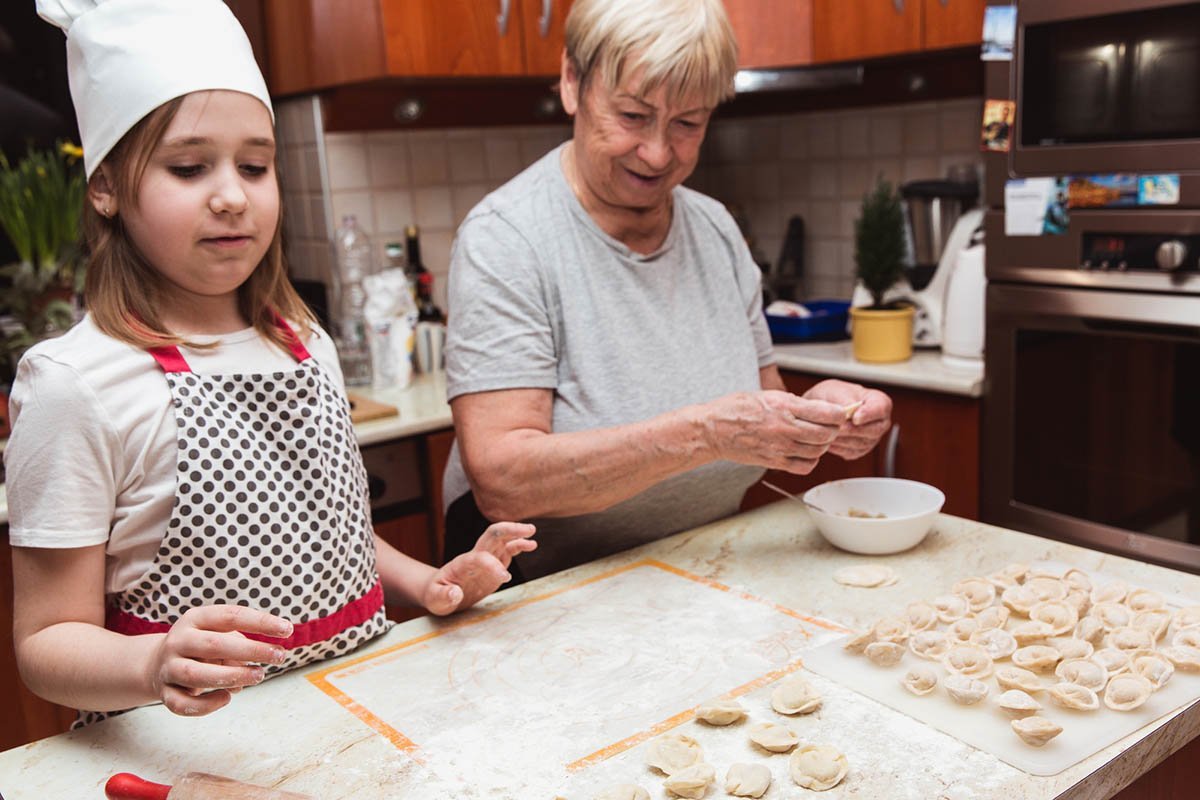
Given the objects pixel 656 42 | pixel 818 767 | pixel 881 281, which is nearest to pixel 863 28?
pixel 881 281

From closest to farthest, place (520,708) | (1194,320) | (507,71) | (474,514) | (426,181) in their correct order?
(520,708) < (474,514) < (1194,320) < (507,71) < (426,181)

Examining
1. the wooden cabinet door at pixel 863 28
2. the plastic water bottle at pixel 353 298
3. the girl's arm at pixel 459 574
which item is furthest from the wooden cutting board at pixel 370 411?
the wooden cabinet door at pixel 863 28

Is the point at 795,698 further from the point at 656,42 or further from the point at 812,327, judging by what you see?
the point at 812,327

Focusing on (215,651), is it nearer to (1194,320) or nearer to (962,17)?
(1194,320)

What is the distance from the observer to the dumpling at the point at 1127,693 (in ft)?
2.98

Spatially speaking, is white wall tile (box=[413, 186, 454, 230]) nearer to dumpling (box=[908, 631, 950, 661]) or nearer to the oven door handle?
the oven door handle

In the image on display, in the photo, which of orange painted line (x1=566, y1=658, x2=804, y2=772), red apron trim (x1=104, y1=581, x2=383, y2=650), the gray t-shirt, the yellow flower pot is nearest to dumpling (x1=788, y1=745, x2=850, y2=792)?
orange painted line (x1=566, y1=658, x2=804, y2=772)

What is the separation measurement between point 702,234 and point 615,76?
11.1 inches

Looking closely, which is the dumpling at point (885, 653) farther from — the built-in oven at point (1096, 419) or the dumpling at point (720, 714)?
the built-in oven at point (1096, 419)

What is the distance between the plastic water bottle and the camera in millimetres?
2469

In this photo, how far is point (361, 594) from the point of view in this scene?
1.12m

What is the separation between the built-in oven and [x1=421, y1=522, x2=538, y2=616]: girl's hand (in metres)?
1.33

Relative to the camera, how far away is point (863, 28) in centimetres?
237

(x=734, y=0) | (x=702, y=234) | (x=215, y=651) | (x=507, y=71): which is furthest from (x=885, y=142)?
(x=215, y=651)
